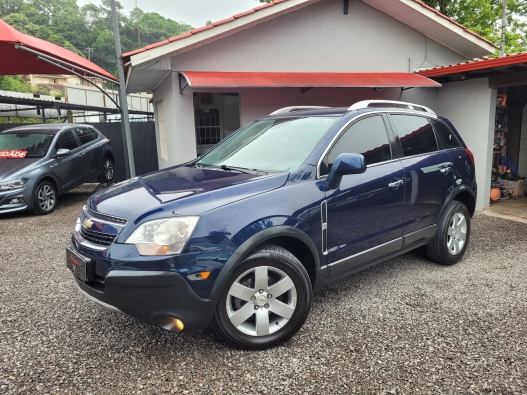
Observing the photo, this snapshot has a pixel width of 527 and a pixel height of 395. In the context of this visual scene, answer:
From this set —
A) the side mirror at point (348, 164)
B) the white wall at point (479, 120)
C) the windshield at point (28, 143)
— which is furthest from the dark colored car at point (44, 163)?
the white wall at point (479, 120)

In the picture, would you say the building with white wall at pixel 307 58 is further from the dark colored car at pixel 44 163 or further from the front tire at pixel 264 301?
the front tire at pixel 264 301

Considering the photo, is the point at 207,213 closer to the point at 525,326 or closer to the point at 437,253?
the point at 525,326

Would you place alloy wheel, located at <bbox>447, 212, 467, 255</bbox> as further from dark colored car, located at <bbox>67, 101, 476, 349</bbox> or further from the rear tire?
the rear tire

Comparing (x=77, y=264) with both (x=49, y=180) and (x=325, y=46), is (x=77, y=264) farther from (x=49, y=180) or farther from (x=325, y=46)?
(x=325, y=46)

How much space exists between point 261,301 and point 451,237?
8.76ft

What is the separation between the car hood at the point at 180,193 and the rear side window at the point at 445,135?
2.25 m

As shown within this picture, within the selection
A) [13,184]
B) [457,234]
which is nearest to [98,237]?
[457,234]

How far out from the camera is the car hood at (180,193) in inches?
99.7

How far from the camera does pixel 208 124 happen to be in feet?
40.8

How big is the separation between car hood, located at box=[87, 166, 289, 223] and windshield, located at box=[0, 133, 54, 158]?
5.87m

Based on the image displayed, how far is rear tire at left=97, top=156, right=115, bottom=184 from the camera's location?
32.6 feet

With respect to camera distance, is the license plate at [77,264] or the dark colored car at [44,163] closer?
the license plate at [77,264]

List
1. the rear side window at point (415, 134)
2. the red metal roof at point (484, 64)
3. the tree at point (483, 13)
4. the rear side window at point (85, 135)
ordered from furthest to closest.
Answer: the tree at point (483, 13), the rear side window at point (85, 135), the red metal roof at point (484, 64), the rear side window at point (415, 134)

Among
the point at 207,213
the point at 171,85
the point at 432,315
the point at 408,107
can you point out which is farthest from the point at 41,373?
the point at 171,85
